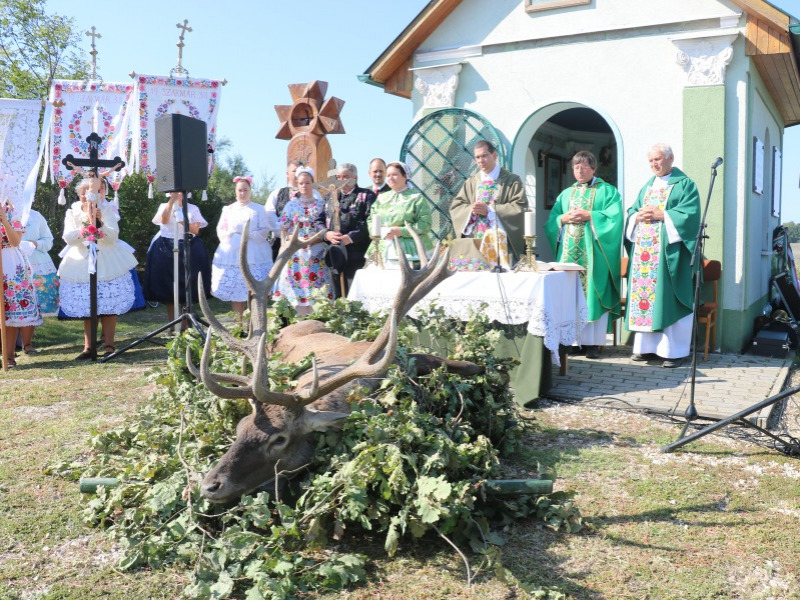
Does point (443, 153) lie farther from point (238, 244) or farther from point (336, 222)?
point (238, 244)

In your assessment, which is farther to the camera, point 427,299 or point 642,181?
point 642,181

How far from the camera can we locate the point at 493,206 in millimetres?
6727

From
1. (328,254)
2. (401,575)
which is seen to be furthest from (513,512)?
(328,254)

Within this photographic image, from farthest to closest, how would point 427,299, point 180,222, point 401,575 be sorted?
point 180,222
point 427,299
point 401,575

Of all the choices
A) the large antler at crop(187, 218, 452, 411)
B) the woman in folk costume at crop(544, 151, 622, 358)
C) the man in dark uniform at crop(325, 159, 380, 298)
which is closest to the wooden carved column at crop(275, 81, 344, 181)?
the man in dark uniform at crop(325, 159, 380, 298)

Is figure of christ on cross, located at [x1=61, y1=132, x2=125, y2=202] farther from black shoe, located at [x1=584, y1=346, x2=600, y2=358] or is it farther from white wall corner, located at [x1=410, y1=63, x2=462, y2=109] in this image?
black shoe, located at [x1=584, y1=346, x2=600, y2=358]

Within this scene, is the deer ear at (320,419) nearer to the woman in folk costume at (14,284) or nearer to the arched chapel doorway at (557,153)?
the woman in folk costume at (14,284)

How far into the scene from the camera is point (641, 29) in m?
7.97

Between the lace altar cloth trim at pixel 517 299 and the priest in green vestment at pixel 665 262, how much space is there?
1.14 metres

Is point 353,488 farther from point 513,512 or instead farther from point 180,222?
point 180,222

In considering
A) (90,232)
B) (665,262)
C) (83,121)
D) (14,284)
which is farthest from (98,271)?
(665,262)

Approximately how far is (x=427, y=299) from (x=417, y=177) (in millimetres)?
3705

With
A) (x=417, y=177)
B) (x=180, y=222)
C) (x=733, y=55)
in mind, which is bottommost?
(x=180, y=222)

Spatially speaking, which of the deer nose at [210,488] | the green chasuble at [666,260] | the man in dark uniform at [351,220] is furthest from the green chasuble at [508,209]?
the deer nose at [210,488]
